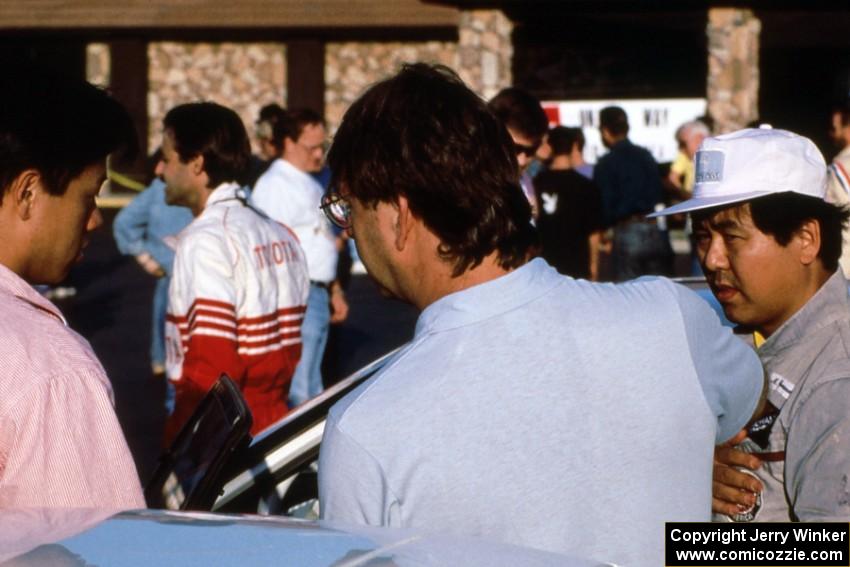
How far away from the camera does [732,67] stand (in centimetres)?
2103

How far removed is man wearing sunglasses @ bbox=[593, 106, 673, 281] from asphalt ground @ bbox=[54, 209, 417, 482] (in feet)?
6.41

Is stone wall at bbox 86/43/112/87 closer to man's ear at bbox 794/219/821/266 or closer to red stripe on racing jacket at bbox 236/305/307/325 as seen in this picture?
red stripe on racing jacket at bbox 236/305/307/325

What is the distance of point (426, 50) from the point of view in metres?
24.8

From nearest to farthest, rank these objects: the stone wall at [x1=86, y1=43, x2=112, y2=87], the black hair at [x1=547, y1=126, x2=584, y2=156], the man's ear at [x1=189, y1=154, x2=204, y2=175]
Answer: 1. the man's ear at [x1=189, y1=154, x2=204, y2=175]
2. the black hair at [x1=547, y1=126, x2=584, y2=156]
3. the stone wall at [x1=86, y1=43, x2=112, y2=87]

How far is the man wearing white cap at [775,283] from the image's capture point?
2.58 m

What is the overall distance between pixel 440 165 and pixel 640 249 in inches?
341

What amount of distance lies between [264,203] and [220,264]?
7.90ft

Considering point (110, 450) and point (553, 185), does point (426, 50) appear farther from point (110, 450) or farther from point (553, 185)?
point (110, 450)

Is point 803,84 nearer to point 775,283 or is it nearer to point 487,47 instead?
point 487,47

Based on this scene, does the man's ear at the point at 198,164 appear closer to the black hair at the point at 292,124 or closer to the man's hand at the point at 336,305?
the black hair at the point at 292,124

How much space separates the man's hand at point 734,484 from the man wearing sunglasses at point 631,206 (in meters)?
8.03

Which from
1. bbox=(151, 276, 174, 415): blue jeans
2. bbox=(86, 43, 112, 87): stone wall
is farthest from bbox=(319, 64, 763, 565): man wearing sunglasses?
bbox=(86, 43, 112, 87): stone wall

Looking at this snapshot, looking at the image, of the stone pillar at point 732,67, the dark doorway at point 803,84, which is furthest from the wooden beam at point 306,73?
the dark doorway at point 803,84

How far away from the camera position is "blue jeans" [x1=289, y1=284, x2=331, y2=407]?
7.37 meters
